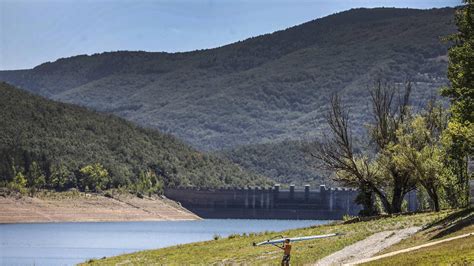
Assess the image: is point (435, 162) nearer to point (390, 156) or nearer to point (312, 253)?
point (390, 156)

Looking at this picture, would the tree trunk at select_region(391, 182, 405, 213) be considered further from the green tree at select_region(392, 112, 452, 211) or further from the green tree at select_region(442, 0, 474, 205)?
the green tree at select_region(442, 0, 474, 205)

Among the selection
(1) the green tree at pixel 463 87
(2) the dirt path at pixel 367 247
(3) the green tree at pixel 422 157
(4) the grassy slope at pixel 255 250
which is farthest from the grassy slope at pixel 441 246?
(3) the green tree at pixel 422 157

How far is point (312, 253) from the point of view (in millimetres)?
56125

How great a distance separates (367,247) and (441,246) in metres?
9.82

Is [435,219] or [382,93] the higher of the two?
[382,93]

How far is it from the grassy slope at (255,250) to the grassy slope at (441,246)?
14.0 ft

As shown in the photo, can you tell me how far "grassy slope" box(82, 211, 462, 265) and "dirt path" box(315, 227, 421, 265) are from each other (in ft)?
2.96

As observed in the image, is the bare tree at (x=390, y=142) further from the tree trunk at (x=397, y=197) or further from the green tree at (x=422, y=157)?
the green tree at (x=422, y=157)

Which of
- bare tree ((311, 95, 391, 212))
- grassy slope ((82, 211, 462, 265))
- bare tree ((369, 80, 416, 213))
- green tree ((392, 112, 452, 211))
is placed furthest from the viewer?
bare tree ((311, 95, 391, 212))

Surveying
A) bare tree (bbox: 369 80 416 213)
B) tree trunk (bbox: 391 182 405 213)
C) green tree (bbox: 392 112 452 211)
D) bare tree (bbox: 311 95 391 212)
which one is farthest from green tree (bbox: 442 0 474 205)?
bare tree (bbox: 311 95 391 212)

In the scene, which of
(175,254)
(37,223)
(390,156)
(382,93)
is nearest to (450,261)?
(175,254)

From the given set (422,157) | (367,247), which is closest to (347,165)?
(422,157)

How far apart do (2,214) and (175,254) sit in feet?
435

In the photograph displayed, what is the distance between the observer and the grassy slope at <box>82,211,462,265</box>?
187ft
